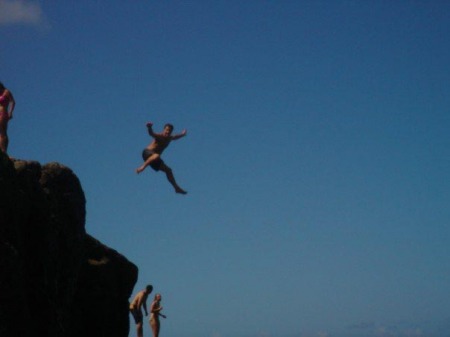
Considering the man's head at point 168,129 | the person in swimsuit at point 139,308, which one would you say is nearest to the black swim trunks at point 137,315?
the person in swimsuit at point 139,308

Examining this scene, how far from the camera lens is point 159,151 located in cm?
1847

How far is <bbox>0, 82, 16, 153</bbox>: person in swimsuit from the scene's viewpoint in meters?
13.5

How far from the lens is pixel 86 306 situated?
55.2 ft

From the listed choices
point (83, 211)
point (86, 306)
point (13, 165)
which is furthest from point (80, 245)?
point (13, 165)

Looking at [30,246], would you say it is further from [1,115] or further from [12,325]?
[1,115]

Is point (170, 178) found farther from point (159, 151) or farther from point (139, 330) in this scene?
point (139, 330)

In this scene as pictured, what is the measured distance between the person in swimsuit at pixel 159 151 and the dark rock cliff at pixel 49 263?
9.88ft

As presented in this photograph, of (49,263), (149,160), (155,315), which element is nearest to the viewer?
(49,263)

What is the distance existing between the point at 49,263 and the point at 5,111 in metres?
3.83

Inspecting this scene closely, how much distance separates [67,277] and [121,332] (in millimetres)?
4411

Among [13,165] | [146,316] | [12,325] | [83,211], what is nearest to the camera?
[12,325]

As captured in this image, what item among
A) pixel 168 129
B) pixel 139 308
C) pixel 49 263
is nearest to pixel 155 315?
pixel 139 308

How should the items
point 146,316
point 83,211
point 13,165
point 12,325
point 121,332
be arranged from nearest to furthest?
1. point 12,325
2. point 13,165
3. point 83,211
4. point 121,332
5. point 146,316

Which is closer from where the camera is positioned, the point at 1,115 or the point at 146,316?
the point at 1,115
